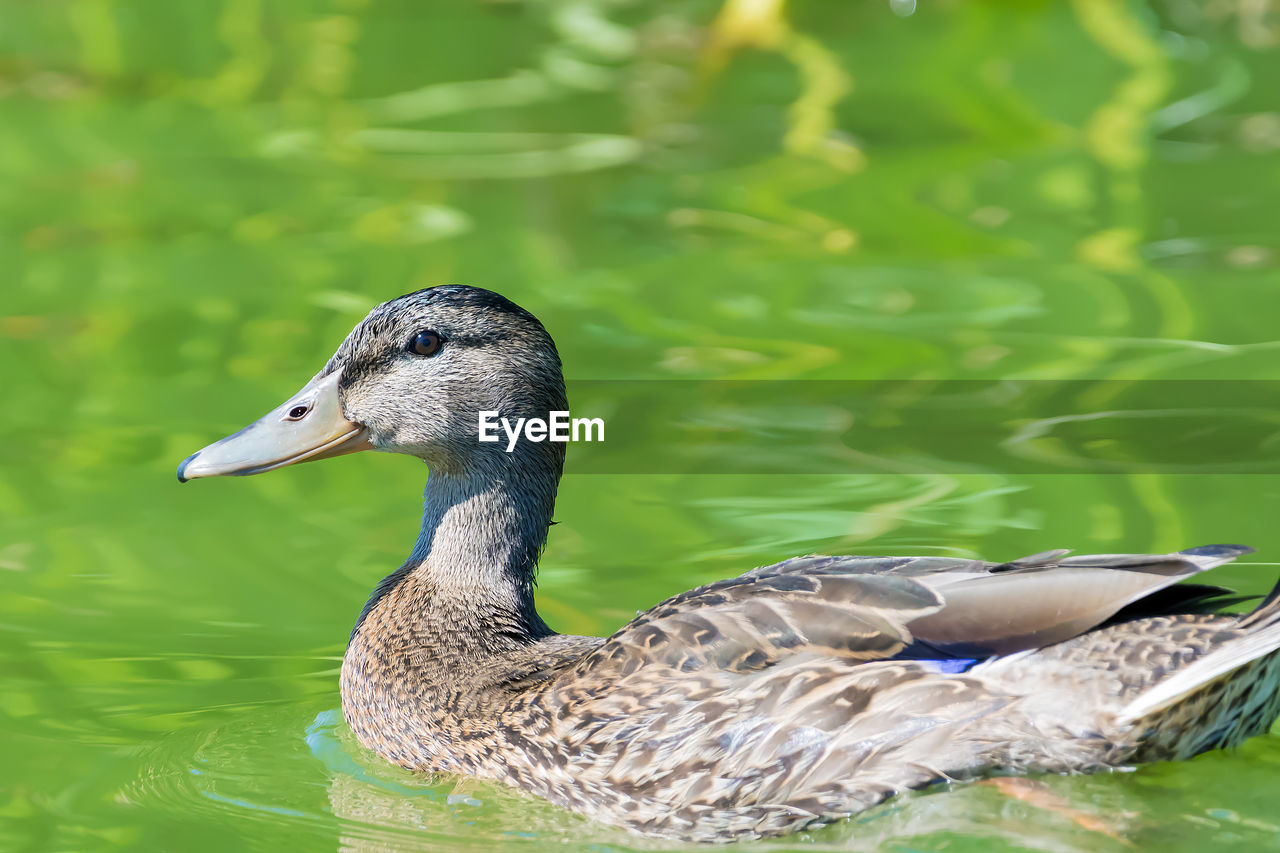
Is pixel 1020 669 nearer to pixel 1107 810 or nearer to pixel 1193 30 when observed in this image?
pixel 1107 810

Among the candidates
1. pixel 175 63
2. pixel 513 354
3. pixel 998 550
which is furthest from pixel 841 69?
pixel 513 354

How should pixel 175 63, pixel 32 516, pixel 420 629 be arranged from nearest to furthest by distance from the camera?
1. pixel 420 629
2. pixel 32 516
3. pixel 175 63

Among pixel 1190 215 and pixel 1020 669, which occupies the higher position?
pixel 1190 215

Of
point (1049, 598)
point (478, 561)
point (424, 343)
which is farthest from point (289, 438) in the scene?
point (1049, 598)

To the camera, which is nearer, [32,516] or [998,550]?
[998,550]

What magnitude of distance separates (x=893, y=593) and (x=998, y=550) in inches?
82.2

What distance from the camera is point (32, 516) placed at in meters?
8.22

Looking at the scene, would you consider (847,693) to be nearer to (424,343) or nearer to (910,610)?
(910,610)

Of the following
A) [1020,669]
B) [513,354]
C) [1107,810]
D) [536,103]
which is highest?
[536,103]

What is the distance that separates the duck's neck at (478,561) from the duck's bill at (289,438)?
1.40 feet

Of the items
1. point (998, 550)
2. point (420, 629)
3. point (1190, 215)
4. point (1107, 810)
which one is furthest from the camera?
point (1190, 215)

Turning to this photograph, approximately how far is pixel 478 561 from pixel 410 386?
0.65 metres

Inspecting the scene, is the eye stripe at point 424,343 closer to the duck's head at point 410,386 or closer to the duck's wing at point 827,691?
the duck's head at point 410,386

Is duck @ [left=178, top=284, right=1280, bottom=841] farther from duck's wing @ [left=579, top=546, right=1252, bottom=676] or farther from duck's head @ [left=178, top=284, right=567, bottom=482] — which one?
duck's head @ [left=178, top=284, right=567, bottom=482]
